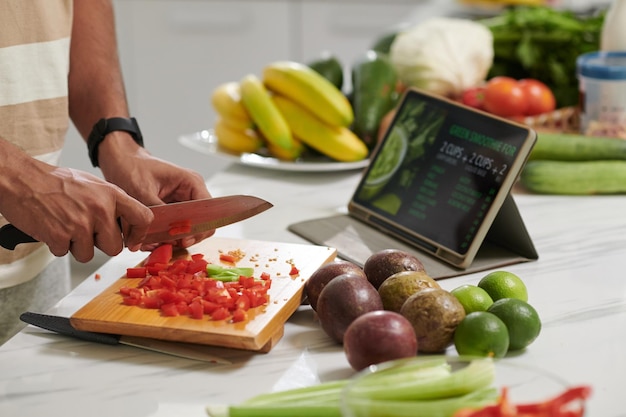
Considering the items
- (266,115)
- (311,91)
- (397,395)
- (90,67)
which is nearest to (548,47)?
(311,91)

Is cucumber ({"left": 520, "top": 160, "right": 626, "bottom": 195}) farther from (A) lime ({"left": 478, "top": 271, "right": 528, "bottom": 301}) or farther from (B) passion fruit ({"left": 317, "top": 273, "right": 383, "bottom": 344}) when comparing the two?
(B) passion fruit ({"left": 317, "top": 273, "right": 383, "bottom": 344})

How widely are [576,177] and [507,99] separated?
1.13 feet

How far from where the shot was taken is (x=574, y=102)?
239 centimetres

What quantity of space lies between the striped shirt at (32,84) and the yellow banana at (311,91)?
0.66 meters

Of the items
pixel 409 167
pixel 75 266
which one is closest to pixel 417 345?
pixel 409 167

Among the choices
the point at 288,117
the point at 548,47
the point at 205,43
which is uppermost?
the point at 548,47

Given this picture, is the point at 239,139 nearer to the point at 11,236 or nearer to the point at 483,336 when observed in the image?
the point at 11,236

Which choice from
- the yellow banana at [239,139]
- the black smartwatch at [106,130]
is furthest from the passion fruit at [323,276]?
the yellow banana at [239,139]

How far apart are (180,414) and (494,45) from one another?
1.82 meters

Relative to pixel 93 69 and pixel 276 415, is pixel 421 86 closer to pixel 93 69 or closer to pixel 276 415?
pixel 93 69

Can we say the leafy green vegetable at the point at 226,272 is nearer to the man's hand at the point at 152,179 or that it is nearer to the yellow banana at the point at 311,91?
the man's hand at the point at 152,179

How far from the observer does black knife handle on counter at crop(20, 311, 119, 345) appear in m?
1.20

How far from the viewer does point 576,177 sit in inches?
74.4

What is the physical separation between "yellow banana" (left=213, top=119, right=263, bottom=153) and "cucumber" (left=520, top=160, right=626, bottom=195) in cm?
68
